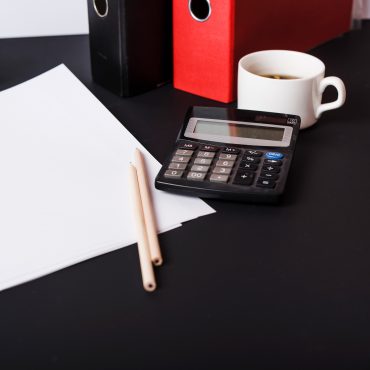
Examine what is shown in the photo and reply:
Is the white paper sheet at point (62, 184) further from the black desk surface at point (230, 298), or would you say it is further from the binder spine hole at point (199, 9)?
the binder spine hole at point (199, 9)

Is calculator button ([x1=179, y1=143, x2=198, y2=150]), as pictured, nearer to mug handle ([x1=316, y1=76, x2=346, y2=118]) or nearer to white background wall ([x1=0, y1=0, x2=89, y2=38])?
mug handle ([x1=316, y1=76, x2=346, y2=118])

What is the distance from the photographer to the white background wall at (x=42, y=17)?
3.40 ft

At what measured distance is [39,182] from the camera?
0.64 meters

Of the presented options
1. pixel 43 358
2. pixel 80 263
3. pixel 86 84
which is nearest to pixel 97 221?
pixel 80 263

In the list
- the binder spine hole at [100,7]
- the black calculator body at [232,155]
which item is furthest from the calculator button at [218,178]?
the binder spine hole at [100,7]

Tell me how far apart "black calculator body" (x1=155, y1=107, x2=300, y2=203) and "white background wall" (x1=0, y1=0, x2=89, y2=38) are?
0.44 meters

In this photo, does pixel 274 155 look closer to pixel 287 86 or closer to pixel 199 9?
pixel 287 86

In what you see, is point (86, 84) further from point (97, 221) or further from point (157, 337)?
point (157, 337)

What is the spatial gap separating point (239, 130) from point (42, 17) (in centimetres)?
51

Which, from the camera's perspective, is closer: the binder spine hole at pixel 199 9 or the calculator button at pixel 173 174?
the calculator button at pixel 173 174

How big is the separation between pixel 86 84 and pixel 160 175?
1.01 feet

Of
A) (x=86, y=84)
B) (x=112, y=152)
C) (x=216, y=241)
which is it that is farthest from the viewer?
(x=86, y=84)

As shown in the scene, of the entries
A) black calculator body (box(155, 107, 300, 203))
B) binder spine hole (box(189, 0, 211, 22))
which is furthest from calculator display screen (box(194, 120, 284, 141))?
binder spine hole (box(189, 0, 211, 22))

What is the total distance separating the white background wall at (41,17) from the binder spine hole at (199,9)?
32cm
